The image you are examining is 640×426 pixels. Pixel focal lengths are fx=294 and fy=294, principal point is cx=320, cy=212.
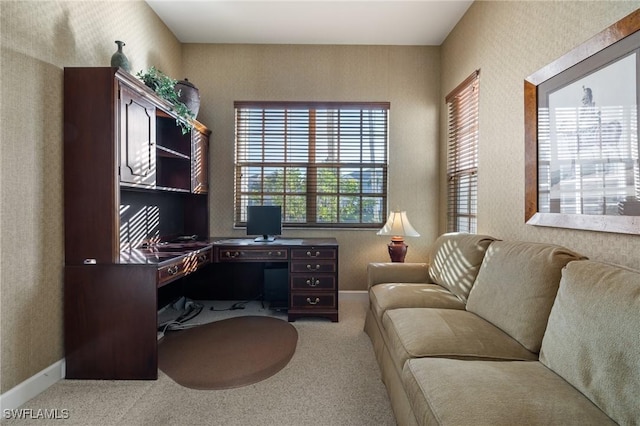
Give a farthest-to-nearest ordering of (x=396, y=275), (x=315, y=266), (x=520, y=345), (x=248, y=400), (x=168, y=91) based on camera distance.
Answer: (x=315, y=266) < (x=396, y=275) < (x=168, y=91) < (x=248, y=400) < (x=520, y=345)

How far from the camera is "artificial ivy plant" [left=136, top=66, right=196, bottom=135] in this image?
255cm

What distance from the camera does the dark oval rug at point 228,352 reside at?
2.04m

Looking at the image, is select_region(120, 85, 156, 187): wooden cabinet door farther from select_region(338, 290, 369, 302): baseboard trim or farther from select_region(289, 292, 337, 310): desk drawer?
select_region(338, 290, 369, 302): baseboard trim

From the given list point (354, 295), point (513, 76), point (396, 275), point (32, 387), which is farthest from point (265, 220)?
point (513, 76)

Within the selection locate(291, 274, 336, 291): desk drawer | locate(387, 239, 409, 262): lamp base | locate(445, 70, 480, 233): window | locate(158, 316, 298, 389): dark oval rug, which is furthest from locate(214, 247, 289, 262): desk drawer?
locate(445, 70, 480, 233): window

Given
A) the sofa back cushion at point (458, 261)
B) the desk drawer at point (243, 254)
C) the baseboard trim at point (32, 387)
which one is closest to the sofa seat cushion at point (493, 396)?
the sofa back cushion at point (458, 261)

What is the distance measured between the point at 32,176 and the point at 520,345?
2.96 meters

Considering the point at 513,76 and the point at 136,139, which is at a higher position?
the point at 513,76

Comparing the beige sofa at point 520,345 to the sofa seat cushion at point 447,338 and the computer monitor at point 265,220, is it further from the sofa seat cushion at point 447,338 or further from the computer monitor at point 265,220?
the computer monitor at point 265,220

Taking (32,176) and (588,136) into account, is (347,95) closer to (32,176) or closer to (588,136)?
(588,136)

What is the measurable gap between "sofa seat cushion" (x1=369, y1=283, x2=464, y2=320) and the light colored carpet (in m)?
0.47

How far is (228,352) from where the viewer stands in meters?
2.38

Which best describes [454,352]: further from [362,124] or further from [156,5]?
[156,5]

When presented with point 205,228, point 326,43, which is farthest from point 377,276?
point 326,43
